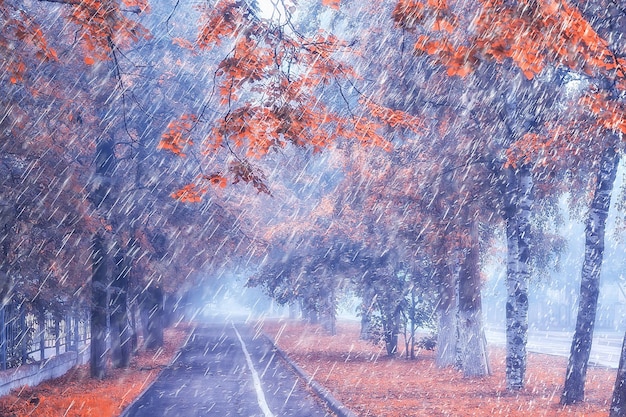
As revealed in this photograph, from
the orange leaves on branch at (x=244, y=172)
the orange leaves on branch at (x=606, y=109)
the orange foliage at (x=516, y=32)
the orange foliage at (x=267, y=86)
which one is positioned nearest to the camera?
the orange foliage at (x=516, y=32)

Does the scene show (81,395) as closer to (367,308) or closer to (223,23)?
(223,23)

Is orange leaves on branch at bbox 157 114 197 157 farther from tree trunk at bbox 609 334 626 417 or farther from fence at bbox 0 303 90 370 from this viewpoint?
fence at bbox 0 303 90 370

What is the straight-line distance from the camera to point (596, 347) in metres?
34.3

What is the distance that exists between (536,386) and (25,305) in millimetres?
12355

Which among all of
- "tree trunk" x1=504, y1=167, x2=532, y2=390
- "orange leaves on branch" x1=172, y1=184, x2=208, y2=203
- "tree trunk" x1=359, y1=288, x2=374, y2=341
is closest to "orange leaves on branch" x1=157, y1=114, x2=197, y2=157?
"orange leaves on branch" x1=172, y1=184, x2=208, y2=203

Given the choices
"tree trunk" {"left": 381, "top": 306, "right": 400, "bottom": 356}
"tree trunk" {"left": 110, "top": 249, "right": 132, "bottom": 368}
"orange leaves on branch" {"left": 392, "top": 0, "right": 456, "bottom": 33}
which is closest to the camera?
"orange leaves on branch" {"left": 392, "top": 0, "right": 456, "bottom": 33}

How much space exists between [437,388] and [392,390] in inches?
47.2

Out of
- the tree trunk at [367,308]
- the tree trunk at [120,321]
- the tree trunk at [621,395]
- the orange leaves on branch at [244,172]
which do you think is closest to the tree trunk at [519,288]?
the tree trunk at [621,395]

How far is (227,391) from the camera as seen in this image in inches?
632

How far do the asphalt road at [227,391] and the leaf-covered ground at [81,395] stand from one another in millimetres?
396

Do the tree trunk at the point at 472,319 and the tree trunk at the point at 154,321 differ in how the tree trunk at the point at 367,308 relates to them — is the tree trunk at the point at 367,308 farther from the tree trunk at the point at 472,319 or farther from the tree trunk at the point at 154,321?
the tree trunk at the point at 154,321

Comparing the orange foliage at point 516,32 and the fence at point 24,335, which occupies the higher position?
the orange foliage at point 516,32

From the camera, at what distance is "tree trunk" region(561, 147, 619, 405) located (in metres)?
12.6

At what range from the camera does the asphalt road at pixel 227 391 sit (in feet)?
42.7
